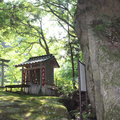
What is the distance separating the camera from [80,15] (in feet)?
29.8

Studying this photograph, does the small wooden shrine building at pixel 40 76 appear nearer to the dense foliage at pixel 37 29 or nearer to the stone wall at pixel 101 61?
the dense foliage at pixel 37 29

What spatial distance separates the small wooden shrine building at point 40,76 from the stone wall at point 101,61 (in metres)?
5.85

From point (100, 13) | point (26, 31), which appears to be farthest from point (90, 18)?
point (26, 31)

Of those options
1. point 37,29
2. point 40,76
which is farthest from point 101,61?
point 37,29

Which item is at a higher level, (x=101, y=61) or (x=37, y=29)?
(x=37, y=29)

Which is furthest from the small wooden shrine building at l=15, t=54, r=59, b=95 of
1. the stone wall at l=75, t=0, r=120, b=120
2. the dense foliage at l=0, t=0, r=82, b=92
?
the stone wall at l=75, t=0, r=120, b=120

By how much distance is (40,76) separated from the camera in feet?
43.2

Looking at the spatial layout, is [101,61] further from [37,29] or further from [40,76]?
[37,29]

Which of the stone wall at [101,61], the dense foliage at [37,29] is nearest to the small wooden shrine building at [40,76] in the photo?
the dense foliage at [37,29]

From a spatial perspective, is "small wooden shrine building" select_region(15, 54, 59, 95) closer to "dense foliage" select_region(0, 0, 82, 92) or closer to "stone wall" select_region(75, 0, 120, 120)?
"dense foliage" select_region(0, 0, 82, 92)

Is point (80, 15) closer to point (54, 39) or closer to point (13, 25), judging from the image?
point (13, 25)

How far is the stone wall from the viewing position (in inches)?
196

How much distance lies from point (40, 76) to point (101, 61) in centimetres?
854

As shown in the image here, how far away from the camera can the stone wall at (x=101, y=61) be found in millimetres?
4983
